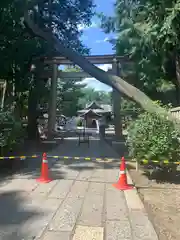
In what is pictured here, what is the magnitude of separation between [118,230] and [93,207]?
0.87 meters

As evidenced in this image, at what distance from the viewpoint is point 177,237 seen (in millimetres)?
3141

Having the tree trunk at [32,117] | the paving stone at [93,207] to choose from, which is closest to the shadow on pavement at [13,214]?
the paving stone at [93,207]

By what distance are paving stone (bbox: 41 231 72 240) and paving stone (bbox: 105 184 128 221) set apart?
81 centimetres

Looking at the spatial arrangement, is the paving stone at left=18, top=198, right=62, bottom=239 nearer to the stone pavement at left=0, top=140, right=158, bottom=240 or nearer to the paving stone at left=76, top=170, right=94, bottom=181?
the stone pavement at left=0, top=140, right=158, bottom=240

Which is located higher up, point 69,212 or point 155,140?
point 155,140

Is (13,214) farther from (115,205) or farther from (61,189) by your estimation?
(115,205)

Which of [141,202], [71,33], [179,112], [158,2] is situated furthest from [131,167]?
Answer: [71,33]

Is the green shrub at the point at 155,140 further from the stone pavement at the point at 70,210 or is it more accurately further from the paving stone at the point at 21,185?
the paving stone at the point at 21,185

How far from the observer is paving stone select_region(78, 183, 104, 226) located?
347 cm

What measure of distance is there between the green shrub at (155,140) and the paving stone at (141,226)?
2015mm

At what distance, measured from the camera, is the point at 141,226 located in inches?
132

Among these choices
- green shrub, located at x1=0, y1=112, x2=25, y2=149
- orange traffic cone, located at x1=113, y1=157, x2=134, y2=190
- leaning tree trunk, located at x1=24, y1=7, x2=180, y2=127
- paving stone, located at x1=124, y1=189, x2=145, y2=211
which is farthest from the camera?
leaning tree trunk, located at x1=24, y1=7, x2=180, y2=127

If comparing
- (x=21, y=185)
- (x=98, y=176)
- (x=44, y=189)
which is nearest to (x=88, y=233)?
(x=44, y=189)

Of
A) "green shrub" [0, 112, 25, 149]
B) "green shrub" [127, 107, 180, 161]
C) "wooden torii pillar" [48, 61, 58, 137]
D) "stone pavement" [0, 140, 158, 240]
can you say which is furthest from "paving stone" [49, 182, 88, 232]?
"wooden torii pillar" [48, 61, 58, 137]
